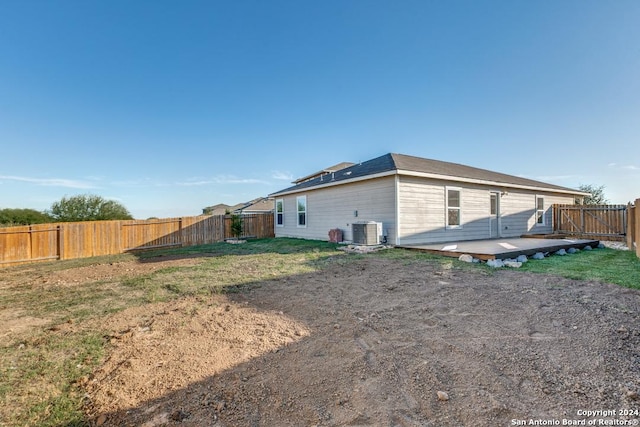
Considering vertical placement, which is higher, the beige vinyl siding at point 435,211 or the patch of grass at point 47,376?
the beige vinyl siding at point 435,211

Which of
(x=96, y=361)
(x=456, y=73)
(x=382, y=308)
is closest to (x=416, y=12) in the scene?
(x=456, y=73)

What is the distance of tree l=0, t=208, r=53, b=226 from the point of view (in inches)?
734

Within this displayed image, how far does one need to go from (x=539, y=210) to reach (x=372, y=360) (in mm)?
16663

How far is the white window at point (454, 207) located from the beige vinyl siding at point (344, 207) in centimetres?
277

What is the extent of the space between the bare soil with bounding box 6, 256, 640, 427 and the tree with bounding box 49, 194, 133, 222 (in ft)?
77.6

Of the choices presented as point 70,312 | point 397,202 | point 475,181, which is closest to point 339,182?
point 397,202

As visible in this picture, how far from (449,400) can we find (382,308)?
2039 millimetres

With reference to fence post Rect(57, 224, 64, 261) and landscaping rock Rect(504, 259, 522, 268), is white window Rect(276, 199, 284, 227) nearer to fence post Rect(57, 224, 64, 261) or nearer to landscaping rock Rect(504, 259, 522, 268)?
fence post Rect(57, 224, 64, 261)

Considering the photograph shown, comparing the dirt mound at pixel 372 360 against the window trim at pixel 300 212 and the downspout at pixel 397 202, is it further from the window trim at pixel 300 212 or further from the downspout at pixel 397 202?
the window trim at pixel 300 212

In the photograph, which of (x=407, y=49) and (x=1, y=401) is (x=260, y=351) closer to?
(x=1, y=401)

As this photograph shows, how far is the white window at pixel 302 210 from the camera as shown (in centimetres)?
1462

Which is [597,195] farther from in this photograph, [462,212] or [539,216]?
[462,212]

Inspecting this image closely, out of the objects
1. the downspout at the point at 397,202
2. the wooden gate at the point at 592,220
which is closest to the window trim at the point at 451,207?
the downspout at the point at 397,202

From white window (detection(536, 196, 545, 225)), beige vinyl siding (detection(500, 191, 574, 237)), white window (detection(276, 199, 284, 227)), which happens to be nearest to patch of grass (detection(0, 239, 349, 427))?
white window (detection(276, 199, 284, 227))
